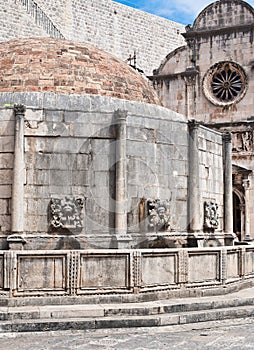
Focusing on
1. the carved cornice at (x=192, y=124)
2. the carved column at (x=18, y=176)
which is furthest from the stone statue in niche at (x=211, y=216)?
the carved column at (x=18, y=176)

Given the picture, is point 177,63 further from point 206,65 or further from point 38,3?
point 38,3

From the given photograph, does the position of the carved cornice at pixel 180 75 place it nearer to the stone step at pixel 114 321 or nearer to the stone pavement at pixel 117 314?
the stone pavement at pixel 117 314

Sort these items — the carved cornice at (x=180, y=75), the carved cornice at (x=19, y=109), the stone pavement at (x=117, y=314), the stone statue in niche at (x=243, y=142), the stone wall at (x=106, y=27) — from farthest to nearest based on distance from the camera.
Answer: the stone wall at (x=106, y=27) < the carved cornice at (x=180, y=75) < the stone statue in niche at (x=243, y=142) < the carved cornice at (x=19, y=109) < the stone pavement at (x=117, y=314)

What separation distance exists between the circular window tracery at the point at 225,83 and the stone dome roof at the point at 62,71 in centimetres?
1973

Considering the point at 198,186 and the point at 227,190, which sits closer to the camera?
the point at 198,186

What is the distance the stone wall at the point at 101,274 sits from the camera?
33.3 feet

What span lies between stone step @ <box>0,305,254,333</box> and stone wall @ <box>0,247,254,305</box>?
2.76ft

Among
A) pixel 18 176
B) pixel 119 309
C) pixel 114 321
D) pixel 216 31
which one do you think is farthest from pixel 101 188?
pixel 216 31

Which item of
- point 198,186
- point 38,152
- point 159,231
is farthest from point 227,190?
A: point 38,152

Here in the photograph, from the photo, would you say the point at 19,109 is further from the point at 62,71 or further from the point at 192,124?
the point at 192,124

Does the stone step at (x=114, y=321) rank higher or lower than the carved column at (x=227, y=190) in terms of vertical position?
lower

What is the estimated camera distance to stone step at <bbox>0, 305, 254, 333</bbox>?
902 cm

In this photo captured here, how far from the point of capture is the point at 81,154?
41.6 ft

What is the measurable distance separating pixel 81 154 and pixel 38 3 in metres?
35.7
